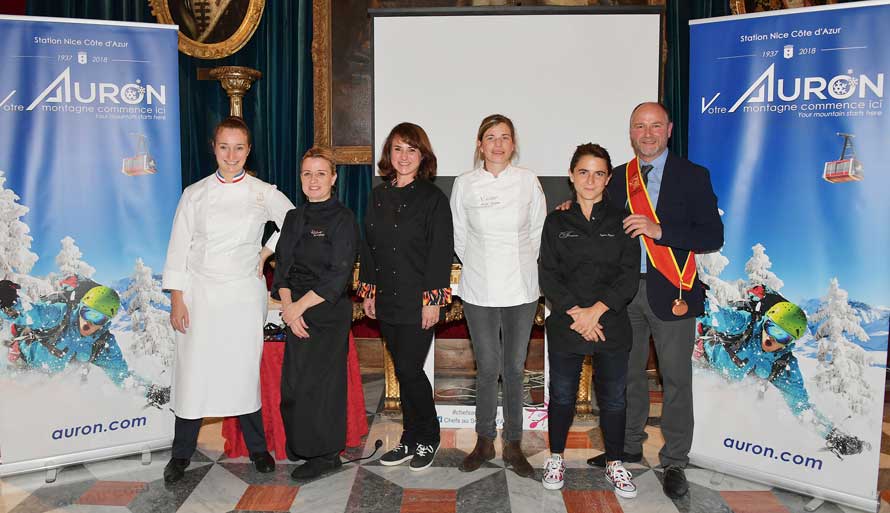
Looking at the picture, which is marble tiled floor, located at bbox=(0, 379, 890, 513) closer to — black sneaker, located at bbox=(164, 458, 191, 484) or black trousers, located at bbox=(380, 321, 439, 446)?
black sneaker, located at bbox=(164, 458, 191, 484)

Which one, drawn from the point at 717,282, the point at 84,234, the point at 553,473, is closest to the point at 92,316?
the point at 84,234

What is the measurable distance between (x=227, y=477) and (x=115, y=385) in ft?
2.11

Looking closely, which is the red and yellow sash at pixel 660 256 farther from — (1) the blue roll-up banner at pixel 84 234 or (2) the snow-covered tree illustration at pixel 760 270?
(1) the blue roll-up banner at pixel 84 234

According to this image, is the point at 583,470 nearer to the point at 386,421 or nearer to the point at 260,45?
the point at 386,421

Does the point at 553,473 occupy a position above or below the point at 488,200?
below

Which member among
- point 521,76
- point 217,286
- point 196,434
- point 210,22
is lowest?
point 196,434

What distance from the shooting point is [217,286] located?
105 inches

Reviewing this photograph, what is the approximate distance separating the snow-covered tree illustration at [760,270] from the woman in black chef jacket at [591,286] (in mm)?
510

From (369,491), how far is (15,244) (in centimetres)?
173

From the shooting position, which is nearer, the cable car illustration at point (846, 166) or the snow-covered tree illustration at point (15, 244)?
the cable car illustration at point (846, 166)

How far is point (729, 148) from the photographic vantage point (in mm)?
→ 2736

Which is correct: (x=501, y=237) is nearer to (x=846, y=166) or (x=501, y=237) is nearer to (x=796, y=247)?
(x=796, y=247)

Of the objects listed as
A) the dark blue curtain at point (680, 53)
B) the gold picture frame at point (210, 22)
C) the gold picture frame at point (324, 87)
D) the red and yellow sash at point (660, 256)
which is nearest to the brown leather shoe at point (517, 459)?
the red and yellow sash at point (660, 256)

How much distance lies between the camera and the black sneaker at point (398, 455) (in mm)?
2902
